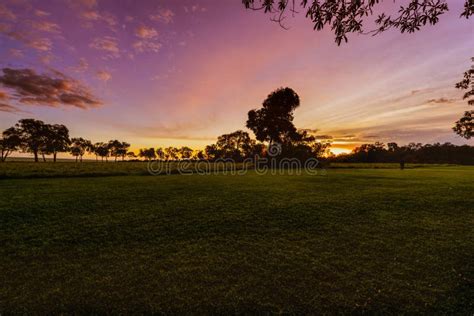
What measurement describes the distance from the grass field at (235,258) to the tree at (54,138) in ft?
311

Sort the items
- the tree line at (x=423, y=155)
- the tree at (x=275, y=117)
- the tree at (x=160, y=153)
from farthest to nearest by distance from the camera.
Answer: the tree at (x=160, y=153) → the tree line at (x=423, y=155) → the tree at (x=275, y=117)

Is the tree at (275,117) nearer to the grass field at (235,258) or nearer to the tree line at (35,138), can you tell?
the grass field at (235,258)

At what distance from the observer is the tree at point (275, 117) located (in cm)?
4962

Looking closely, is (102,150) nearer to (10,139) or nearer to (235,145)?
(10,139)

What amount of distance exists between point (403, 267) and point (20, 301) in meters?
7.01

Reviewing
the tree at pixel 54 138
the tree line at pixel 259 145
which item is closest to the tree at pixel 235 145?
the tree line at pixel 259 145

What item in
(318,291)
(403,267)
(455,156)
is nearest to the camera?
(318,291)

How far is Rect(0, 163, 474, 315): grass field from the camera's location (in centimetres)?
365

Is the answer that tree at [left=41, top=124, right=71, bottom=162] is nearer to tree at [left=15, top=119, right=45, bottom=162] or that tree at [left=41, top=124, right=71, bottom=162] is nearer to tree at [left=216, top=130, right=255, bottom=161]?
tree at [left=15, top=119, right=45, bottom=162]

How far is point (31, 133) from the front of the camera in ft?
264

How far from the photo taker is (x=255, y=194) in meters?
12.5

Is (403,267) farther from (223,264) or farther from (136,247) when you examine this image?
(136,247)

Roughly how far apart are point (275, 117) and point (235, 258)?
1833 inches

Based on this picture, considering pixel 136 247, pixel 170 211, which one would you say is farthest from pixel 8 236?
pixel 170 211
